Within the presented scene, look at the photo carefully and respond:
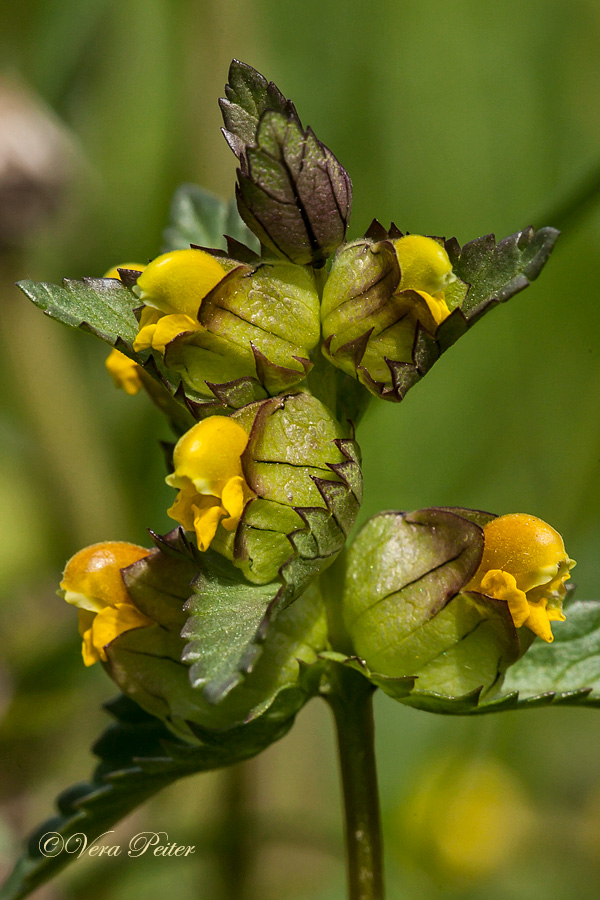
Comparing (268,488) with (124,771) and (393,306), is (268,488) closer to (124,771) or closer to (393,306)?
(393,306)

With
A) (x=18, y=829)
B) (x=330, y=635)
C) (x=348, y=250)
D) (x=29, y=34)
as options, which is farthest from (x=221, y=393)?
(x=29, y=34)

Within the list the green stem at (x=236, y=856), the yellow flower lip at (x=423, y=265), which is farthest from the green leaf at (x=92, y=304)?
the green stem at (x=236, y=856)

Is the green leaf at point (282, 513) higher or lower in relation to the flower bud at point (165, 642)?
higher

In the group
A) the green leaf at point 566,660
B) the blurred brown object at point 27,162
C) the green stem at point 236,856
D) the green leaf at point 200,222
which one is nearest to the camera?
the green leaf at point 566,660

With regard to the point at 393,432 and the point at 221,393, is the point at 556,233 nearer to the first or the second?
the point at 221,393

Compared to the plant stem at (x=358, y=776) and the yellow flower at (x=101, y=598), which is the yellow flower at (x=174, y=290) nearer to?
the yellow flower at (x=101, y=598)

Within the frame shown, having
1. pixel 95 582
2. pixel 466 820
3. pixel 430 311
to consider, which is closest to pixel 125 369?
pixel 95 582

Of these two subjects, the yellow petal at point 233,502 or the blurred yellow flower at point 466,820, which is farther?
the blurred yellow flower at point 466,820
